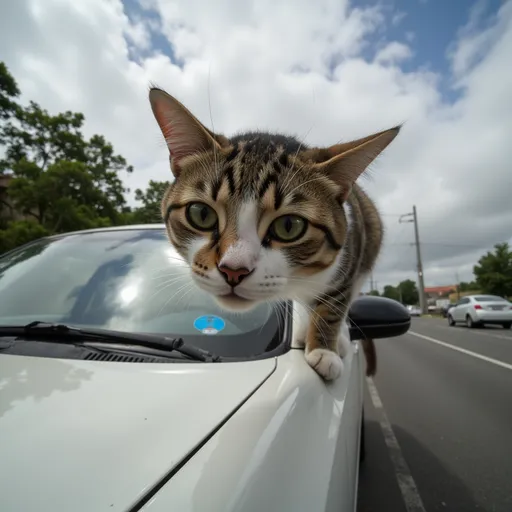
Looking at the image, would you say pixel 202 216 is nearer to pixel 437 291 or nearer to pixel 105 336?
pixel 105 336

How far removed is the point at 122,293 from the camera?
56.5 inches

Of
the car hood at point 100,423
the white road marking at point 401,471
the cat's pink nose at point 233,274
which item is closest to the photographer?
the car hood at point 100,423

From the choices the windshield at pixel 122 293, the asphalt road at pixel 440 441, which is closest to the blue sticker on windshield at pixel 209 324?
the windshield at pixel 122 293

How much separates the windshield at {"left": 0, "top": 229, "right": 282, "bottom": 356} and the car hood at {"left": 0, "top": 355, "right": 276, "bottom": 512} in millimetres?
268

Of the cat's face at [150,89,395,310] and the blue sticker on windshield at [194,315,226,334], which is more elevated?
the cat's face at [150,89,395,310]

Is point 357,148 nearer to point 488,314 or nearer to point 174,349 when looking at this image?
point 174,349

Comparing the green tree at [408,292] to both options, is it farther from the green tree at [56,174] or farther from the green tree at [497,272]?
the green tree at [56,174]

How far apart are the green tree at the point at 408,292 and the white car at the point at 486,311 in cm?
5708

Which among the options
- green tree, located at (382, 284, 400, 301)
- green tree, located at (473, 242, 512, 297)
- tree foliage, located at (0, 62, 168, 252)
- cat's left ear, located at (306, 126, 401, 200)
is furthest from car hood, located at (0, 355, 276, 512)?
green tree, located at (382, 284, 400, 301)

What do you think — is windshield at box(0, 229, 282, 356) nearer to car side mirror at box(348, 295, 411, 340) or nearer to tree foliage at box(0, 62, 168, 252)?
car side mirror at box(348, 295, 411, 340)

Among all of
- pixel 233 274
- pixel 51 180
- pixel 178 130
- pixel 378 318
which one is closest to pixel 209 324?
pixel 233 274

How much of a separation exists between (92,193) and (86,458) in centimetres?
1270

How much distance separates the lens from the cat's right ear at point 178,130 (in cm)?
117

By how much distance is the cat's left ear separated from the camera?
1163 millimetres
